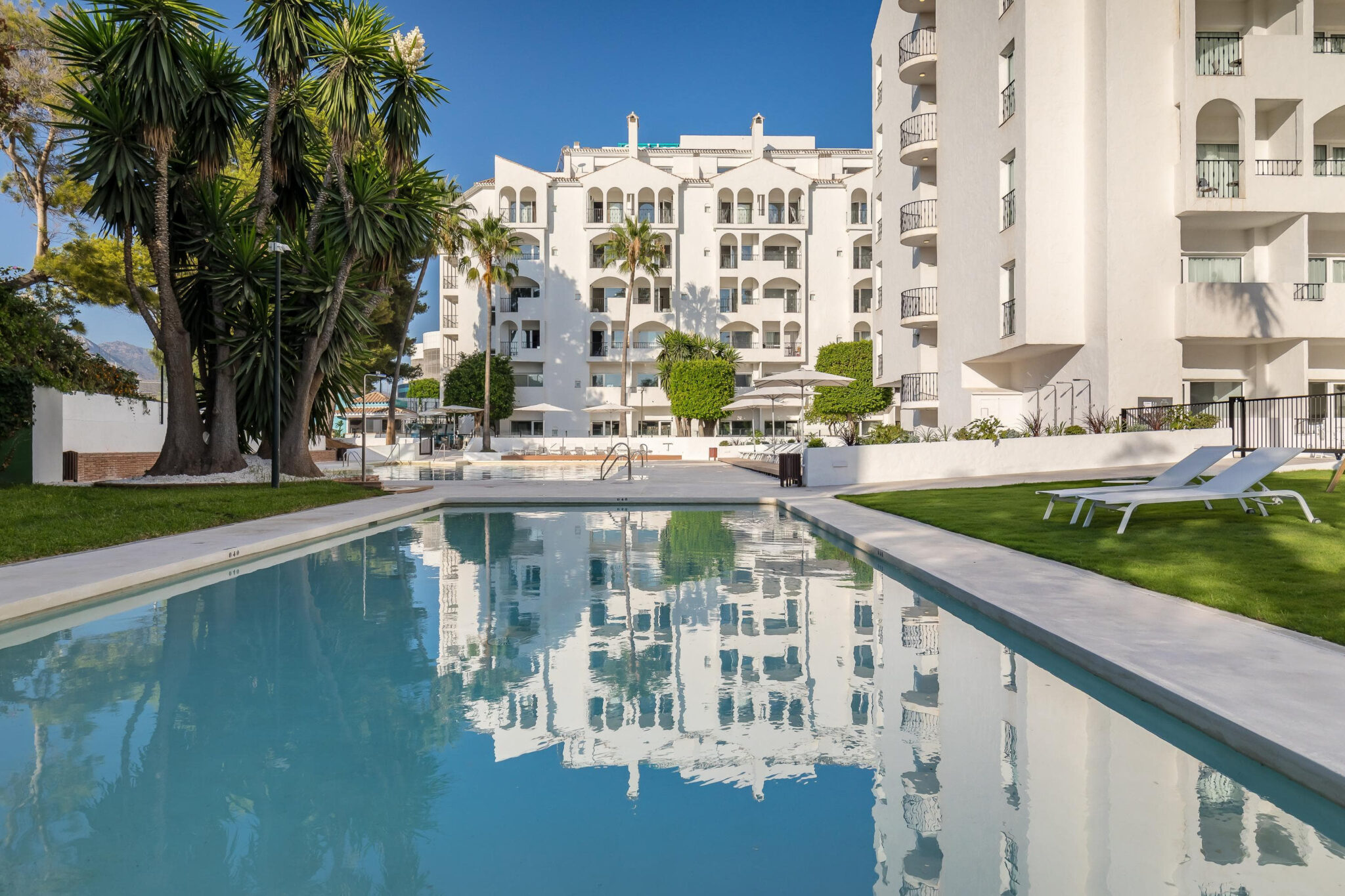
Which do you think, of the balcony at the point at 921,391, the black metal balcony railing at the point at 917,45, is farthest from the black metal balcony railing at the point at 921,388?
the black metal balcony railing at the point at 917,45

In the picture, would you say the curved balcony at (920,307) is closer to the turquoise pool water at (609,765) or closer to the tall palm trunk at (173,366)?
the tall palm trunk at (173,366)

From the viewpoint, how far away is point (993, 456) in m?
21.5

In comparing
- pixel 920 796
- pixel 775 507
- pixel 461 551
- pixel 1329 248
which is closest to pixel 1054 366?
pixel 1329 248

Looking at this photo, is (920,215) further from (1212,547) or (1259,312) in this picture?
(1212,547)

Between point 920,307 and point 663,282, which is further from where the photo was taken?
point 663,282

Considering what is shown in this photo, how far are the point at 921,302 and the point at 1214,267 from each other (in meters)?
10.2

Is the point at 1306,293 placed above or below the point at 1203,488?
above

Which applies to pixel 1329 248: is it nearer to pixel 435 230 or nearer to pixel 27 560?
pixel 435 230

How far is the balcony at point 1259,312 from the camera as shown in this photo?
72.0ft

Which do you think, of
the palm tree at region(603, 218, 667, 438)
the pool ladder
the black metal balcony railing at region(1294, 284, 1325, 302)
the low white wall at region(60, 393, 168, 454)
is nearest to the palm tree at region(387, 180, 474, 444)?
the palm tree at region(603, 218, 667, 438)

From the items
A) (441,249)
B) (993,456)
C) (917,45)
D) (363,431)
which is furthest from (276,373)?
(441,249)

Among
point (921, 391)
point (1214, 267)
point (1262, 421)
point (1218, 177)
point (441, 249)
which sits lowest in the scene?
point (1262, 421)

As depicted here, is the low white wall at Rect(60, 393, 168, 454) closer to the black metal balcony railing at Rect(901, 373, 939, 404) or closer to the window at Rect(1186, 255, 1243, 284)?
the black metal balcony railing at Rect(901, 373, 939, 404)

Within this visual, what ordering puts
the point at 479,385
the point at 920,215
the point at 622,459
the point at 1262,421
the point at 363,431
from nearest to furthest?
the point at 1262,421
the point at 363,431
the point at 920,215
the point at 622,459
the point at 479,385
